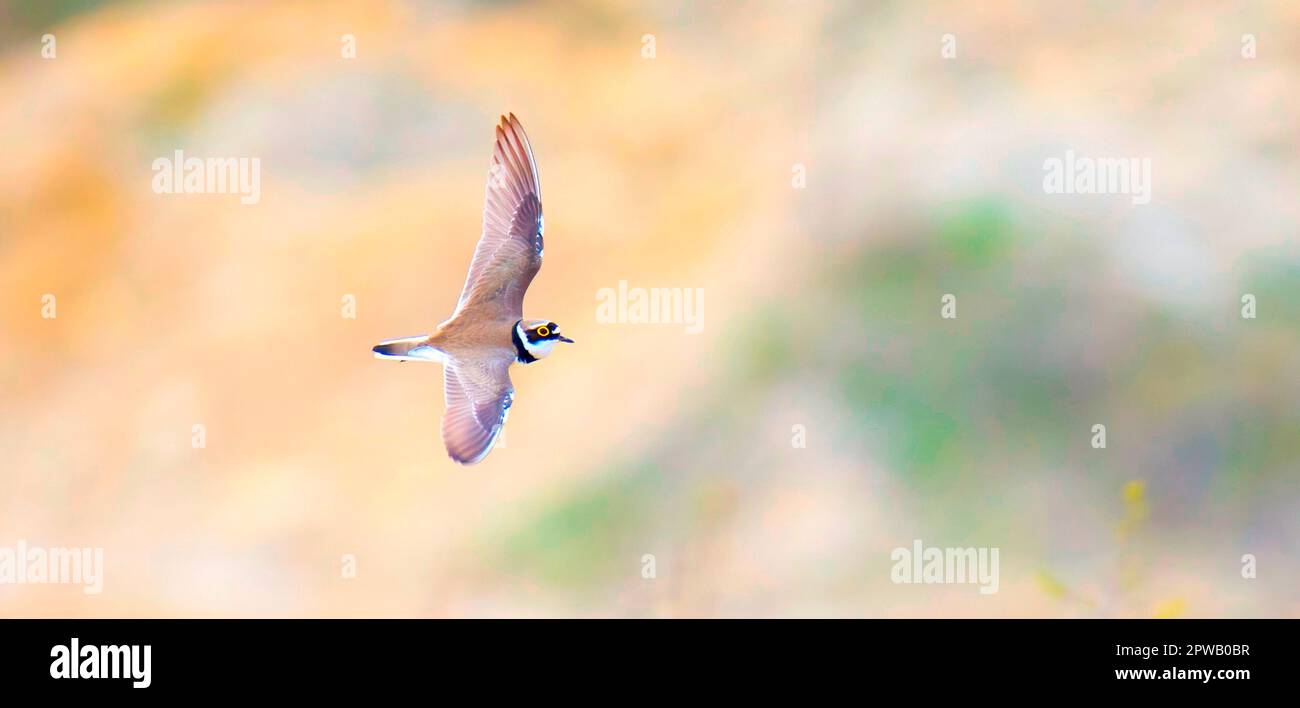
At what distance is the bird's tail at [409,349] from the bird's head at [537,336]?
0.67 feet

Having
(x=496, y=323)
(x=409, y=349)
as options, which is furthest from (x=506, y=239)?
(x=409, y=349)

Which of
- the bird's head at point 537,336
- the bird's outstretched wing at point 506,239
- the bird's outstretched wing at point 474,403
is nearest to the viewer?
the bird's outstretched wing at point 474,403

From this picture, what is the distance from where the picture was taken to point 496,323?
2961mm

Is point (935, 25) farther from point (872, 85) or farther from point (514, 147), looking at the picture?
point (514, 147)

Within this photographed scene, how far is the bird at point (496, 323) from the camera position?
2.84 meters

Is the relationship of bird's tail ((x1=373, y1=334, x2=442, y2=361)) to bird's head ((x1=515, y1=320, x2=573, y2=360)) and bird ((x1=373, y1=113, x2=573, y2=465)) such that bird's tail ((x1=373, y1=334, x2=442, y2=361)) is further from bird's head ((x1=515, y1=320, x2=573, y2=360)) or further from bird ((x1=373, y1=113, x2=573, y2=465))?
bird's head ((x1=515, y1=320, x2=573, y2=360))

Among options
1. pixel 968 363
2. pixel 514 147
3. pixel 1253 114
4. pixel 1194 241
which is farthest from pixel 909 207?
pixel 514 147

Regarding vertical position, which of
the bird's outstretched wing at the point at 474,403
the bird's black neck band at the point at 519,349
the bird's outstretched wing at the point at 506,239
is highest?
the bird's outstretched wing at the point at 506,239

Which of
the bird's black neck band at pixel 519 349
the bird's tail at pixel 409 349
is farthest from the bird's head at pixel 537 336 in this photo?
the bird's tail at pixel 409 349

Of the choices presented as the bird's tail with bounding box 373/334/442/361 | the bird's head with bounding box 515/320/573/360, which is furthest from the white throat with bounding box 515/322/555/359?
the bird's tail with bounding box 373/334/442/361

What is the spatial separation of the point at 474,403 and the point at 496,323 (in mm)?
229

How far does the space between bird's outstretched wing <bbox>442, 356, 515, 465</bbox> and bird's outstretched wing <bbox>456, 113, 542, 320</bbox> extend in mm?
153

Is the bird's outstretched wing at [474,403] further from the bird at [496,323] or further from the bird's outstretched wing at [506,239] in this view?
the bird's outstretched wing at [506,239]

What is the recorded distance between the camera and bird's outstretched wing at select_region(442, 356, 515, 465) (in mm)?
2742
